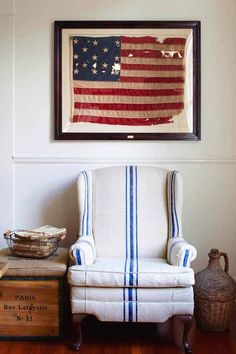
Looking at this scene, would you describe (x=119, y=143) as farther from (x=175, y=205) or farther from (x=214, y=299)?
(x=214, y=299)

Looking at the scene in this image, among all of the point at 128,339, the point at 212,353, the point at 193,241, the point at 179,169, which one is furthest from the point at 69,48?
the point at 212,353

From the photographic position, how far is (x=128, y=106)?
299cm

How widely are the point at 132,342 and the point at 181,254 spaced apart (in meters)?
0.61

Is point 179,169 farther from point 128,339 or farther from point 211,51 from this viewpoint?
point 128,339

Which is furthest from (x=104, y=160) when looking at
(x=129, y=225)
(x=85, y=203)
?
(x=129, y=225)

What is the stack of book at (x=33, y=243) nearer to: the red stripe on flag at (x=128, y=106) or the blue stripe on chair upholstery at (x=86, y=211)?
the blue stripe on chair upholstery at (x=86, y=211)

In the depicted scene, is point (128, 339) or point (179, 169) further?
point (179, 169)

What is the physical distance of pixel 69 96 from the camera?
2992 millimetres

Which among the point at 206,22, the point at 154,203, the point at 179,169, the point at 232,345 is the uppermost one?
the point at 206,22

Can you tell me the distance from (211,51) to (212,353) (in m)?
2.12

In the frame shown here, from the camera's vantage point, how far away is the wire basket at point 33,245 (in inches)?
96.7

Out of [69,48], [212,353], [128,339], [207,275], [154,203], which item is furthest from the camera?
[69,48]

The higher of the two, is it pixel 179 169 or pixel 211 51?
pixel 211 51

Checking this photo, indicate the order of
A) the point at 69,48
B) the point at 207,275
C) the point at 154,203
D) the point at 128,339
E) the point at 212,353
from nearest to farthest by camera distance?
the point at 212,353
the point at 128,339
the point at 207,275
the point at 154,203
the point at 69,48
